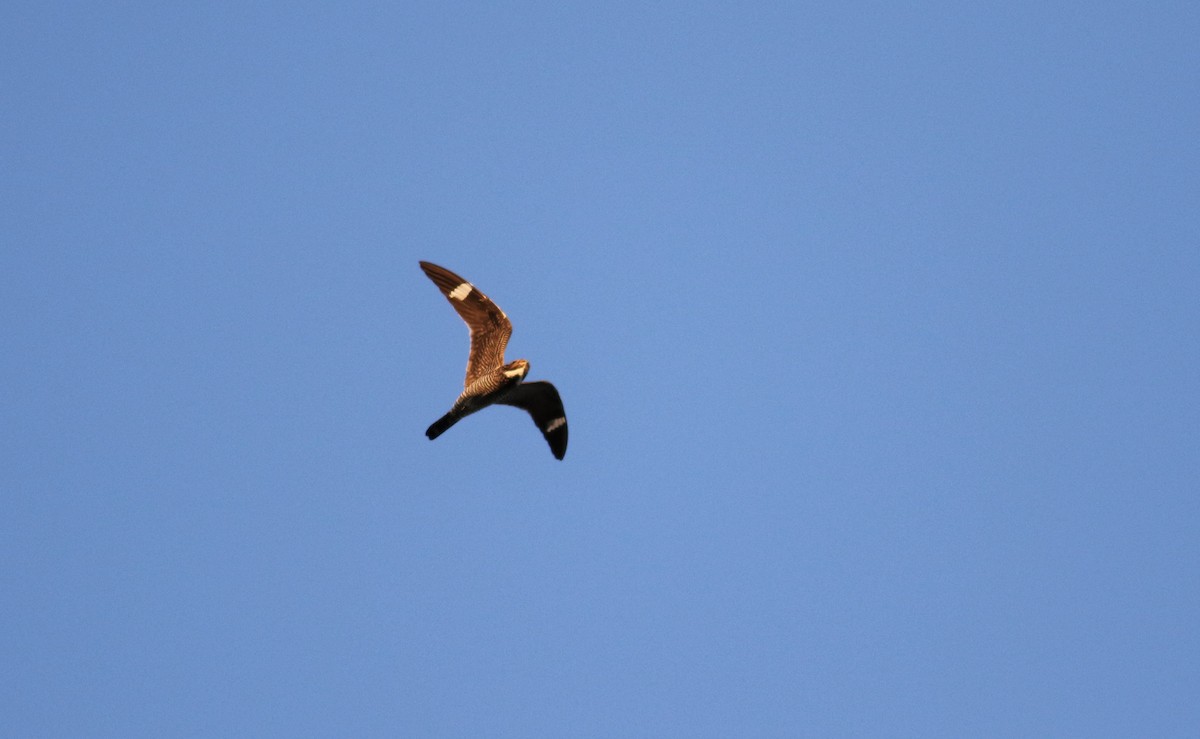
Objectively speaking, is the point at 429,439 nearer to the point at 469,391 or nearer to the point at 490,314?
the point at 469,391

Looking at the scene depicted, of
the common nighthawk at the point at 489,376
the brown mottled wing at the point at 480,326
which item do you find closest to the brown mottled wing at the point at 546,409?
the common nighthawk at the point at 489,376

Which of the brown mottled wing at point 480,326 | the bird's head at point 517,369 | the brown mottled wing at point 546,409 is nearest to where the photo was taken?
the bird's head at point 517,369

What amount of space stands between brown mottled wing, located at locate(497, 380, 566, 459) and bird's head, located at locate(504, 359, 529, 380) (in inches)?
28.1

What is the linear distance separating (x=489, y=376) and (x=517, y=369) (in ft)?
1.50

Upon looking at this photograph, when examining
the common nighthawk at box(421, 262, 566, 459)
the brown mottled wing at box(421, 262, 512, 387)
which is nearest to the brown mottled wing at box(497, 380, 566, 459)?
the common nighthawk at box(421, 262, 566, 459)

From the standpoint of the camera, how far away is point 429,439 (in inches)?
584

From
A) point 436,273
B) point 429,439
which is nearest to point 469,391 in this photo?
point 429,439

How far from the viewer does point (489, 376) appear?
14.7 metres

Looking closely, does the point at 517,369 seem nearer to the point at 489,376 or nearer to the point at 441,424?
the point at 489,376

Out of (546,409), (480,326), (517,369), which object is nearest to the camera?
(517,369)

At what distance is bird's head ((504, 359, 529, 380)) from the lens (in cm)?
1441

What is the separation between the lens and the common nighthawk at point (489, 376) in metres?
14.6

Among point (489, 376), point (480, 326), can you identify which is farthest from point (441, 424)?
point (480, 326)

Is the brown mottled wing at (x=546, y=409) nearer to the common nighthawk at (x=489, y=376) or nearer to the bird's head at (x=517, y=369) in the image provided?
the common nighthawk at (x=489, y=376)
